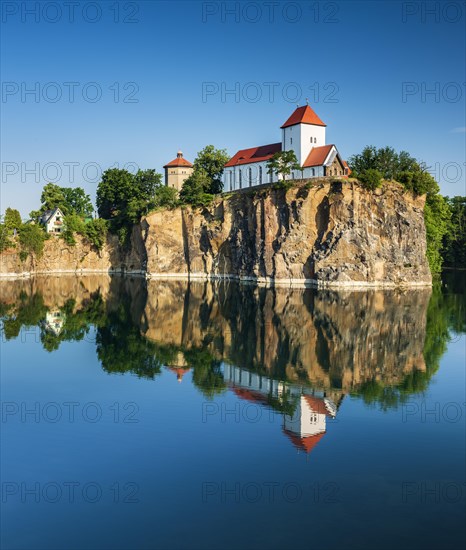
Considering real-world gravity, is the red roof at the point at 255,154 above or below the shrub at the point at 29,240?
above

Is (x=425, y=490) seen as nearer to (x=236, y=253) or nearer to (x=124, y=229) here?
(x=236, y=253)

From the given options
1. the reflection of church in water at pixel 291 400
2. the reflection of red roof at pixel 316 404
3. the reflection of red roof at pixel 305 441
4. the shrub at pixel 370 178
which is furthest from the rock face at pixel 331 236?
the reflection of red roof at pixel 305 441

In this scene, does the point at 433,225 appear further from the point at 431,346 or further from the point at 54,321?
the point at 54,321

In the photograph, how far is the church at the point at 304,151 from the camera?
62.2 meters

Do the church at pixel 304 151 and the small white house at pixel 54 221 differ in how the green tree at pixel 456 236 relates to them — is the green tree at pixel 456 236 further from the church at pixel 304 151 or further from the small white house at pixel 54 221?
the small white house at pixel 54 221

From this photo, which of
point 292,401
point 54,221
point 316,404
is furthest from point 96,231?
point 316,404

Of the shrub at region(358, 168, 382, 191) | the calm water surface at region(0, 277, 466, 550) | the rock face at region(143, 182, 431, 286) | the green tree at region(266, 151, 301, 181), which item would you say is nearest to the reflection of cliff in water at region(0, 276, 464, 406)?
the calm water surface at region(0, 277, 466, 550)

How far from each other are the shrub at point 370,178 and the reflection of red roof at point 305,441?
153 feet

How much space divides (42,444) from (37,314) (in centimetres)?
2657

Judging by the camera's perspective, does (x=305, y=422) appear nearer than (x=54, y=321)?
Yes

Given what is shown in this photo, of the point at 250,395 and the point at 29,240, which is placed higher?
the point at 29,240

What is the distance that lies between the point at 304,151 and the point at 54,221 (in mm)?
47549

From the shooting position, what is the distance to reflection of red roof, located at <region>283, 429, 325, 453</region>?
14359 mm

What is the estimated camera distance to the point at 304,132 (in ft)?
209
